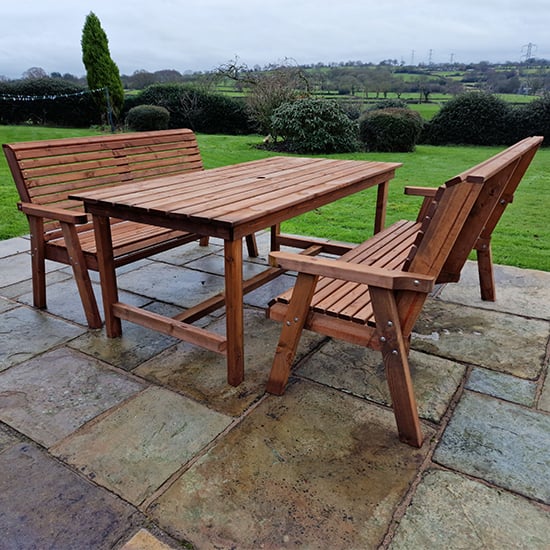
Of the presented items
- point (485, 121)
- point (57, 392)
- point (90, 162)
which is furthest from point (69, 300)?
point (485, 121)

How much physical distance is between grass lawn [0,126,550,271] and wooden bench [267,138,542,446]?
88.5 inches

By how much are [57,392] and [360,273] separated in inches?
58.9

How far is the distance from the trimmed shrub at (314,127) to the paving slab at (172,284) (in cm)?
741

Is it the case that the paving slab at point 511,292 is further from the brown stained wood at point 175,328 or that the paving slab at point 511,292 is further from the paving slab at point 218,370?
the brown stained wood at point 175,328

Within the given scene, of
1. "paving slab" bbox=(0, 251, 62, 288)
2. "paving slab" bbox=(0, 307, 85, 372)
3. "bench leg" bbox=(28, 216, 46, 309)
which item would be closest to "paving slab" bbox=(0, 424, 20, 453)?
"paving slab" bbox=(0, 307, 85, 372)

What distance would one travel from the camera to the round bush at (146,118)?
43.5ft

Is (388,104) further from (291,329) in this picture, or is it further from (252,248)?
(291,329)

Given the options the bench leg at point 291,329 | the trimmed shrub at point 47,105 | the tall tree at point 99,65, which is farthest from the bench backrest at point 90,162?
the trimmed shrub at point 47,105

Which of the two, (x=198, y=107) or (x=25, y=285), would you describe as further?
(x=198, y=107)

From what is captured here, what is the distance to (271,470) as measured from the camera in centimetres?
169

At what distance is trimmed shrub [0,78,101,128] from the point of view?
49.1ft

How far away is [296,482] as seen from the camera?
5.35 feet

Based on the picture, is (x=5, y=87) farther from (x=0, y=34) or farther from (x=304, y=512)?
(x=304, y=512)

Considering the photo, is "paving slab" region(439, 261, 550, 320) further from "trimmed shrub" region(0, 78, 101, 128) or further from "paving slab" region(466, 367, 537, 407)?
"trimmed shrub" region(0, 78, 101, 128)
